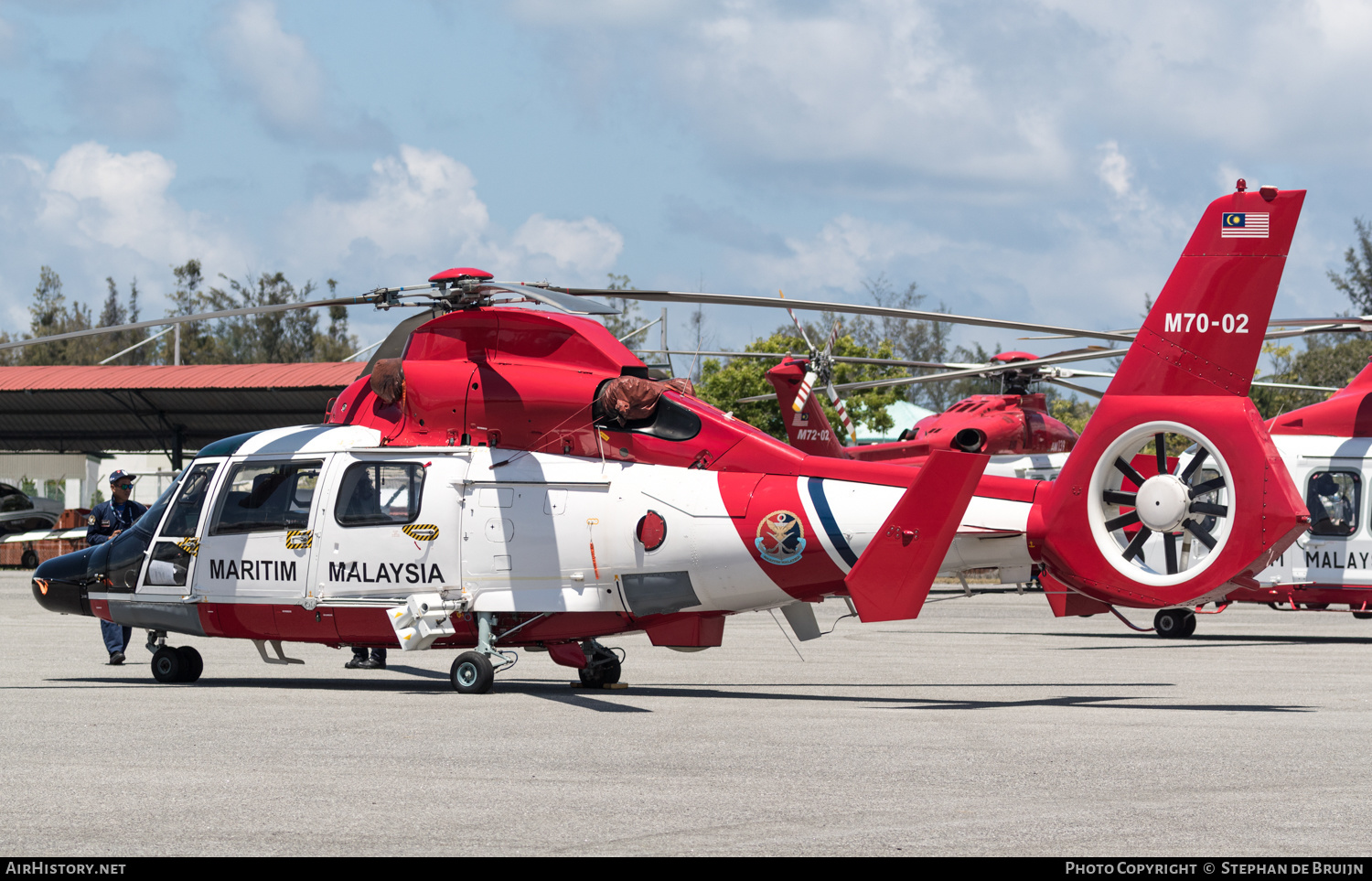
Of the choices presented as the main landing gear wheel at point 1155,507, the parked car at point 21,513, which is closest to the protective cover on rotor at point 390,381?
the main landing gear wheel at point 1155,507

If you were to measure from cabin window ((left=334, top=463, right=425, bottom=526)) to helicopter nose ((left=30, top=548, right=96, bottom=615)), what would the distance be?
3.43 m

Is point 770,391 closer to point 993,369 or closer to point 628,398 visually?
point 993,369

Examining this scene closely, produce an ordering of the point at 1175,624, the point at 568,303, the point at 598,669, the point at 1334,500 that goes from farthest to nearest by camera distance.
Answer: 1. the point at 1175,624
2. the point at 1334,500
3. the point at 598,669
4. the point at 568,303

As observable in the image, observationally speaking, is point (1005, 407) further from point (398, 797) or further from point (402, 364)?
point (398, 797)

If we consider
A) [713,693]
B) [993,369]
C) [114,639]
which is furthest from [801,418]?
[114,639]

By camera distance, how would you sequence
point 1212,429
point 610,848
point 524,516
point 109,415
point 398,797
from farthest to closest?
point 109,415 < point 524,516 < point 1212,429 < point 398,797 < point 610,848

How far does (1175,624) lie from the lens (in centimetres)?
2273

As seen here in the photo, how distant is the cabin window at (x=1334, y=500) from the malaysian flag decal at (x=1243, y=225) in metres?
11.0

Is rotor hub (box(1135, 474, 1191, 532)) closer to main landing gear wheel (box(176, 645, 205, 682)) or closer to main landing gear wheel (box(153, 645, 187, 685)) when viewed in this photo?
main landing gear wheel (box(176, 645, 205, 682))

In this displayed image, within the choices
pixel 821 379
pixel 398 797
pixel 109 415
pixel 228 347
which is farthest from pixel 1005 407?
pixel 228 347

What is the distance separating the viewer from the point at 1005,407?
29594 mm

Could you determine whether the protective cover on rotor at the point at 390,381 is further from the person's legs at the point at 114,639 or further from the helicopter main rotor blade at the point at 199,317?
the person's legs at the point at 114,639

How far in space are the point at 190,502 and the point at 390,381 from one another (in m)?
2.79
